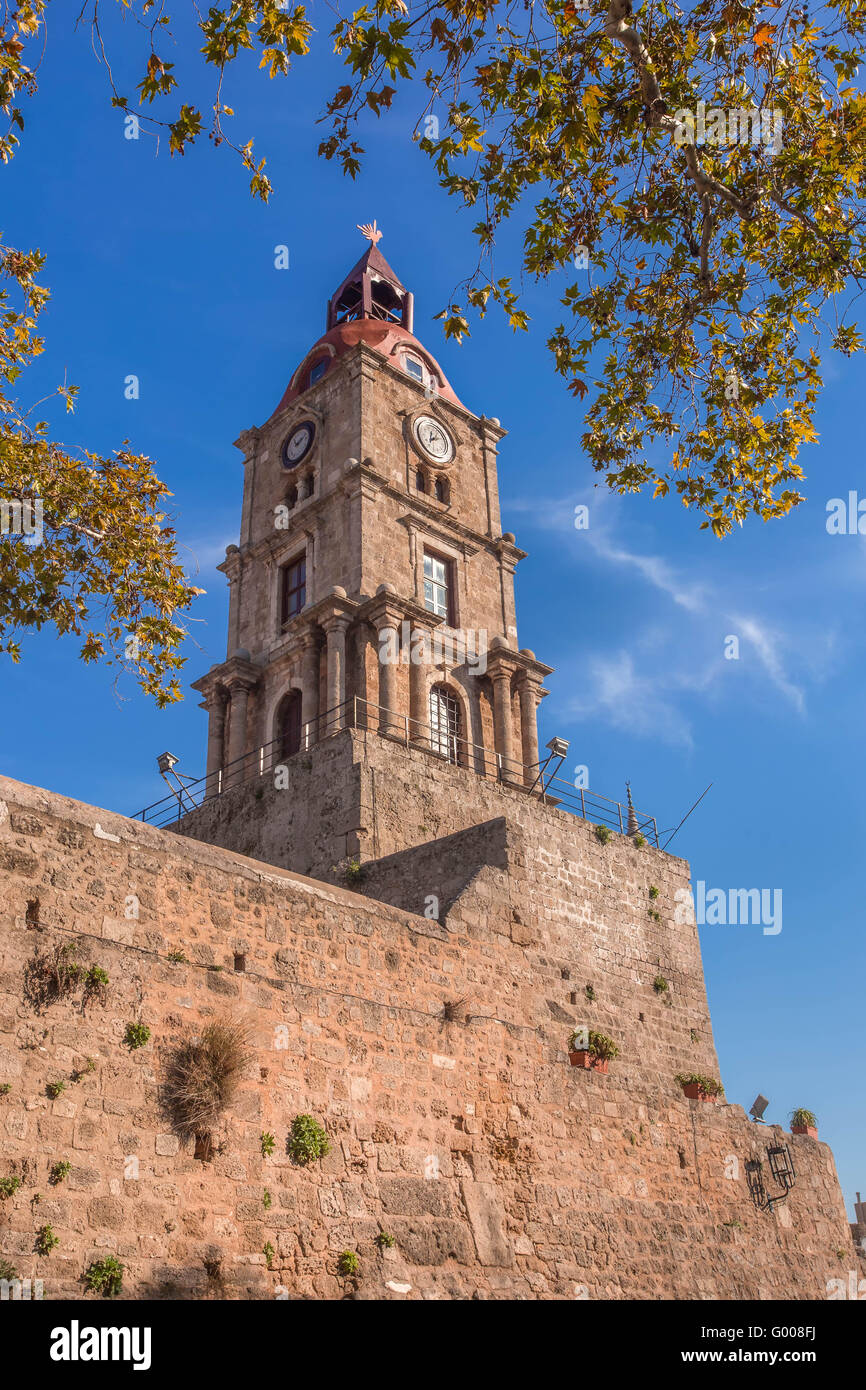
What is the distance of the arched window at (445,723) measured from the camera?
25359mm

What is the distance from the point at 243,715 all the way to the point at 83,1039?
59.5ft

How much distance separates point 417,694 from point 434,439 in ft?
26.2

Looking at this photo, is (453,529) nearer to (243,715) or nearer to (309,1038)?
(243,715)

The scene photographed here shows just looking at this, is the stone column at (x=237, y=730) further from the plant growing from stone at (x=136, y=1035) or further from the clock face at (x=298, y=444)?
the plant growing from stone at (x=136, y=1035)

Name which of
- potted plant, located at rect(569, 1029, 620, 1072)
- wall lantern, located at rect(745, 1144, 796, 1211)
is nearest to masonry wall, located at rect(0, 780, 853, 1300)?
wall lantern, located at rect(745, 1144, 796, 1211)

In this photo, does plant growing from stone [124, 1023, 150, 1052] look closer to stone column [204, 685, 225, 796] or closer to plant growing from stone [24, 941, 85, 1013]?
plant growing from stone [24, 941, 85, 1013]

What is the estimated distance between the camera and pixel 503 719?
26.4 metres

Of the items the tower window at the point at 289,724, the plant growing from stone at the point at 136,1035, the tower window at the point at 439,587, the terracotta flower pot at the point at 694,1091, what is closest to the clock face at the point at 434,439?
the tower window at the point at 439,587

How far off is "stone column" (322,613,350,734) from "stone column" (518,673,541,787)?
463 centimetres

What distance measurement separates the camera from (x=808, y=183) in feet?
35.1

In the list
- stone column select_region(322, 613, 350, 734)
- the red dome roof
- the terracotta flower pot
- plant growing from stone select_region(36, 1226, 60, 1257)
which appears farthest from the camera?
the red dome roof

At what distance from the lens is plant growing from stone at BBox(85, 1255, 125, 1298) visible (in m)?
8.44

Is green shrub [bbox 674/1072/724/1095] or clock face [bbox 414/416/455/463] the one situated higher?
clock face [bbox 414/416/455/463]

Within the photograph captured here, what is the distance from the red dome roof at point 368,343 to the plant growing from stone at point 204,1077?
2340 cm
